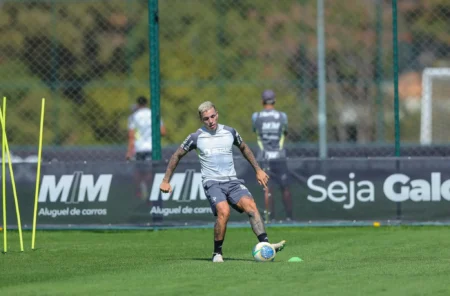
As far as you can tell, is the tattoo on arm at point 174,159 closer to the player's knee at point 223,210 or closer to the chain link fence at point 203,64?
the player's knee at point 223,210

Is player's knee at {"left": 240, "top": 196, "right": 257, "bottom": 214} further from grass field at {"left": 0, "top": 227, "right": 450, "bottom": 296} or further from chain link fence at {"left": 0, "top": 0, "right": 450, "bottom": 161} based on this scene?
chain link fence at {"left": 0, "top": 0, "right": 450, "bottom": 161}

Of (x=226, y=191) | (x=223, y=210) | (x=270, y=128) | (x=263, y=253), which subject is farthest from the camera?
(x=270, y=128)

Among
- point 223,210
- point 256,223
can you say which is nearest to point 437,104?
point 256,223

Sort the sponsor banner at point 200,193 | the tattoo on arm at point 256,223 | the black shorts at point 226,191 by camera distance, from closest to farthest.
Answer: the tattoo on arm at point 256,223 → the black shorts at point 226,191 → the sponsor banner at point 200,193

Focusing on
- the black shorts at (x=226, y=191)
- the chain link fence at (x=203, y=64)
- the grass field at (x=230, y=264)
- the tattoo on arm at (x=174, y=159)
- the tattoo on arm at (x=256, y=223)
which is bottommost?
the grass field at (x=230, y=264)

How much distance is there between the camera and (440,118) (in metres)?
30.0

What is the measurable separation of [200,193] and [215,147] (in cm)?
419

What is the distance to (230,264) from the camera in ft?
40.2

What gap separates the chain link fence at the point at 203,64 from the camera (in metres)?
25.9

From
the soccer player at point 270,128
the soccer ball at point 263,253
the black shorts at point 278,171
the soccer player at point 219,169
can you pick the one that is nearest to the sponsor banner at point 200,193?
the black shorts at point 278,171

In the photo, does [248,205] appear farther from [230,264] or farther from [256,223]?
[230,264]

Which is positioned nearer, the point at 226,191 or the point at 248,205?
the point at 248,205

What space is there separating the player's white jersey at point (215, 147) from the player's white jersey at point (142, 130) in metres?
7.39

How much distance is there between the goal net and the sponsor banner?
1087cm
